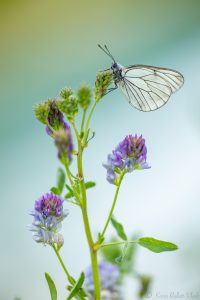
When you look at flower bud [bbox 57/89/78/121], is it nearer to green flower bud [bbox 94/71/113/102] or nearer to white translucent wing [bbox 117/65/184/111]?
green flower bud [bbox 94/71/113/102]

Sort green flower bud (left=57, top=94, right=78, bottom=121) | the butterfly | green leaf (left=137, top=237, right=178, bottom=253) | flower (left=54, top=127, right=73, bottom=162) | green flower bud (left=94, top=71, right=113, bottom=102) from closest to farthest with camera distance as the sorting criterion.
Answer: flower (left=54, top=127, right=73, bottom=162) < green leaf (left=137, top=237, right=178, bottom=253) < green flower bud (left=57, top=94, right=78, bottom=121) < green flower bud (left=94, top=71, right=113, bottom=102) < the butterfly

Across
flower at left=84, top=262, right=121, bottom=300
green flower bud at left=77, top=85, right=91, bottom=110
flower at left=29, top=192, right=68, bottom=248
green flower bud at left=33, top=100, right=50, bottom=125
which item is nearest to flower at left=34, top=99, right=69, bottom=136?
green flower bud at left=33, top=100, right=50, bottom=125

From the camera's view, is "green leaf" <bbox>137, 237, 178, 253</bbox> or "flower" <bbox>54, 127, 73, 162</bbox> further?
"green leaf" <bbox>137, 237, 178, 253</bbox>

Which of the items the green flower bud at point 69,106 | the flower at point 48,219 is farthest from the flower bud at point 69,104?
the flower at point 48,219

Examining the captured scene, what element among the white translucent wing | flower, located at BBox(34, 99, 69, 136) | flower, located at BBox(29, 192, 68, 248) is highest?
the white translucent wing

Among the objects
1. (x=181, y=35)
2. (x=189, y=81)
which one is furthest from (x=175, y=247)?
(x=181, y=35)

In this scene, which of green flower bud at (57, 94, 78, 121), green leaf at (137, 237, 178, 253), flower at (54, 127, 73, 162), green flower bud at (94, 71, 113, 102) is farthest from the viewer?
green flower bud at (94, 71, 113, 102)

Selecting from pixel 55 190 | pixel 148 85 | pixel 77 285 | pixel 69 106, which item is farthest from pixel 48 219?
pixel 148 85

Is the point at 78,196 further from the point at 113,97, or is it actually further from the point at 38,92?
the point at 38,92
